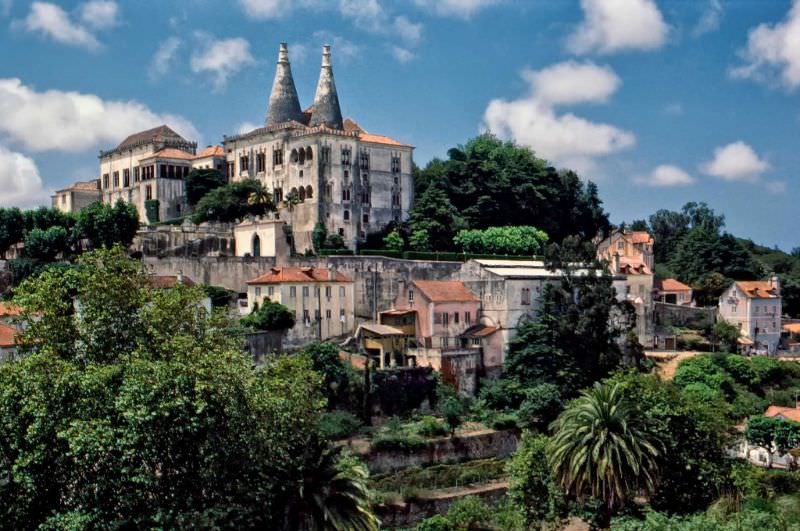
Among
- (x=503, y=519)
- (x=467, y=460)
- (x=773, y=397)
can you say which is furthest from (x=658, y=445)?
(x=773, y=397)

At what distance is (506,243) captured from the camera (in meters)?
80.2

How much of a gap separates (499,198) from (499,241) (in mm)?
7538

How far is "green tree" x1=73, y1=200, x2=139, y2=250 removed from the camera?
71375 mm

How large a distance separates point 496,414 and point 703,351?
22.4 metres

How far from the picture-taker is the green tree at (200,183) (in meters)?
86.4

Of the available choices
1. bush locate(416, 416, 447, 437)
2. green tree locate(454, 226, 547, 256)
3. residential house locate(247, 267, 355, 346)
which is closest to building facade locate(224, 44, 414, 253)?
green tree locate(454, 226, 547, 256)

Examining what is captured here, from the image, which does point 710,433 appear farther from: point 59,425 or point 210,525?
point 59,425

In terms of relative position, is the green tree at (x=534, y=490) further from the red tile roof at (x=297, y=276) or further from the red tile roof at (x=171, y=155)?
the red tile roof at (x=171, y=155)

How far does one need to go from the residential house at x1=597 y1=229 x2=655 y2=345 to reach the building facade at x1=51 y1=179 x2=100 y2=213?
48035mm

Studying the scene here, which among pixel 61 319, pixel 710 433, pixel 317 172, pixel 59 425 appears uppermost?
pixel 317 172

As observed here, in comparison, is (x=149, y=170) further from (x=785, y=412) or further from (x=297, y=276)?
(x=785, y=412)

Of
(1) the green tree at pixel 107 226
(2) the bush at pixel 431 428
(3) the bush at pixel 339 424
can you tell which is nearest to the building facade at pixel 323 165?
(1) the green tree at pixel 107 226

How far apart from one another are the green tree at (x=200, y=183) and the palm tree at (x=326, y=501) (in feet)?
196

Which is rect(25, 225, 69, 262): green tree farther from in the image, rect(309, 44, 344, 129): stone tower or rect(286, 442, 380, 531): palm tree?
rect(286, 442, 380, 531): palm tree
